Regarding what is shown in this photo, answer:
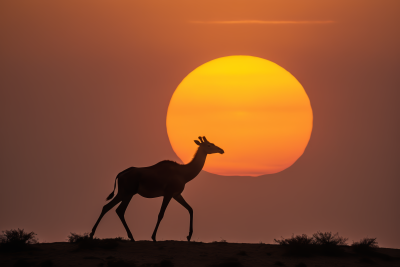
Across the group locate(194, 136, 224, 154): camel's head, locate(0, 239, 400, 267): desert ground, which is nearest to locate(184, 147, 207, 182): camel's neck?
locate(194, 136, 224, 154): camel's head

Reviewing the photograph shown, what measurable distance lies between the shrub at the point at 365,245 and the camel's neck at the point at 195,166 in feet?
27.5

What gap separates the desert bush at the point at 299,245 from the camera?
25.3m

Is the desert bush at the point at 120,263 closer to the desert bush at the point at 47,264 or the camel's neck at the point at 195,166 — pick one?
the desert bush at the point at 47,264

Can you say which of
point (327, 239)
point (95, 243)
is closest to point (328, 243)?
point (327, 239)

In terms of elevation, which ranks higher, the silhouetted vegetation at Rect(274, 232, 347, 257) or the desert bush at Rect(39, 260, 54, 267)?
the silhouetted vegetation at Rect(274, 232, 347, 257)

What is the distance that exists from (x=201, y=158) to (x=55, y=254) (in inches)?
364

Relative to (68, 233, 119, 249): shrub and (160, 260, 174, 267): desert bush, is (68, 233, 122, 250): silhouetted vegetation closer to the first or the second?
(68, 233, 119, 249): shrub

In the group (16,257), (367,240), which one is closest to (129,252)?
(16,257)

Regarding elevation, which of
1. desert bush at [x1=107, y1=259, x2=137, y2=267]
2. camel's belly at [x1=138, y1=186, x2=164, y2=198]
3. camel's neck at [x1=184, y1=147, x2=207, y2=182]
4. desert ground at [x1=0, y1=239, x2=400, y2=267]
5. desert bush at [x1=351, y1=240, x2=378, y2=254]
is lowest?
desert bush at [x1=107, y1=259, x2=137, y2=267]

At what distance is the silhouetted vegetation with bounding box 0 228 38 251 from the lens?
25641mm

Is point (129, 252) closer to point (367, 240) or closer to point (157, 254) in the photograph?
point (157, 254)

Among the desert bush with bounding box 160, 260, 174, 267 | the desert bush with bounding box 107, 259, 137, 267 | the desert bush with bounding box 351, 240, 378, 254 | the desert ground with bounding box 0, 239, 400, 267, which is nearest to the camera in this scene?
the desert bush with bounding box 107, 259, 137, 267

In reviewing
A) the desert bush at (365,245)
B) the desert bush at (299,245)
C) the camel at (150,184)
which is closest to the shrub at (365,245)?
the desert bush at (365,245)

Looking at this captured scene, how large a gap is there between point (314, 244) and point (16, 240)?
13104mm
